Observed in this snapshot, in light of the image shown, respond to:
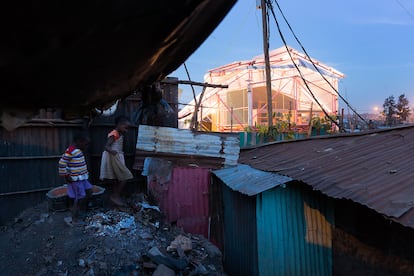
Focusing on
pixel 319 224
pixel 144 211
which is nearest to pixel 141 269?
pixel 144 211

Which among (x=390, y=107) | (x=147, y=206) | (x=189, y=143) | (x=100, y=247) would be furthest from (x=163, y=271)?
(x=390, y=107)

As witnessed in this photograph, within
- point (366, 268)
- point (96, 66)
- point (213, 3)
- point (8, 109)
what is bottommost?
point (366, 268)

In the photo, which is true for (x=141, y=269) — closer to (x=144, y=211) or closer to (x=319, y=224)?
(x=144, y=211)

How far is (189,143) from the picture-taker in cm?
689

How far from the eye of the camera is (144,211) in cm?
650

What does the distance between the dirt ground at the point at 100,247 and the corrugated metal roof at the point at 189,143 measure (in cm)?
141

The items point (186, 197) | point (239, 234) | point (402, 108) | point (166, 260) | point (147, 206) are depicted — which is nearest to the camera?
point (166, 260)

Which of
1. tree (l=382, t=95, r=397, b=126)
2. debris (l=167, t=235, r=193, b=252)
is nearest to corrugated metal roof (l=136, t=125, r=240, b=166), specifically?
debris (l=167, t=235, r=193, b=252)

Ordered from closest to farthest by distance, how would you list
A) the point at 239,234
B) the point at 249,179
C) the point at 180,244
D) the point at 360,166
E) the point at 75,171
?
the point at 360,166 < the point at 249,179 < the point at 75,171 < the point at 180,244 < the point at 239,234

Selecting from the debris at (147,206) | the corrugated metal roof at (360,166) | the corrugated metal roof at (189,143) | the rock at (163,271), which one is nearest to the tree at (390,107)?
the corrugated metal roof at (360,166)

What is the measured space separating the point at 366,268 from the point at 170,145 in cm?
429

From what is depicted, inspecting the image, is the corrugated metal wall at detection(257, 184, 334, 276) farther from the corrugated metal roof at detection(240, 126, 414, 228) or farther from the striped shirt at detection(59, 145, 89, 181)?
the striped shirt at detection(59, 145, 89, 181)

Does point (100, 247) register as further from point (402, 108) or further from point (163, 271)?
point (402, 108)

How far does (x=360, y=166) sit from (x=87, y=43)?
420cm
